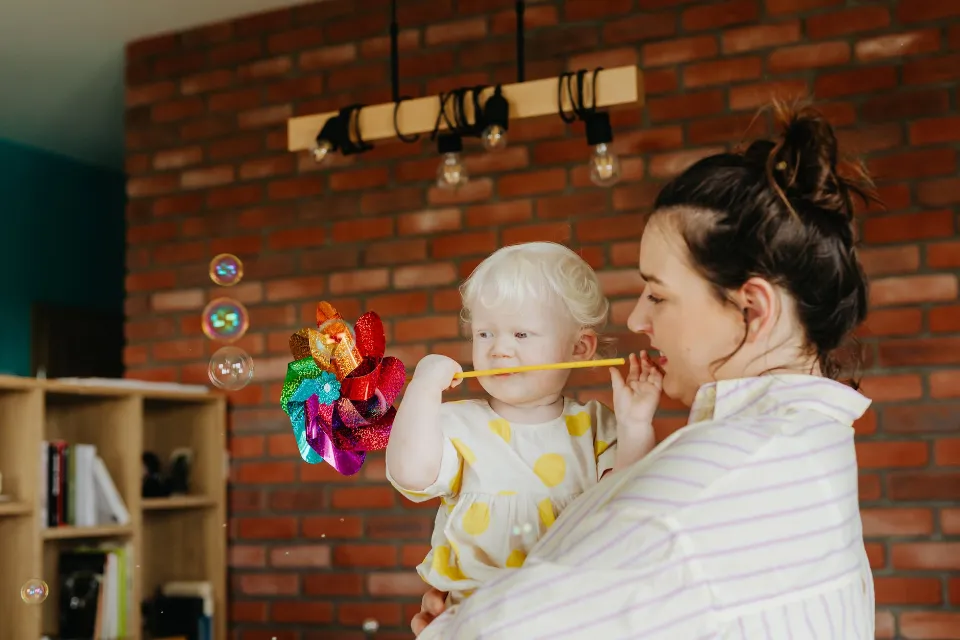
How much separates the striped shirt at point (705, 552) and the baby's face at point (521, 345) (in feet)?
1.08

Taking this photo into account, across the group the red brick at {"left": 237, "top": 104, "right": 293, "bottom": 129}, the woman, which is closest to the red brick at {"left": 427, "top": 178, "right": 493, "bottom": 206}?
the red brick at {"left": 237, "top": 104, "right": 293, "bottom": 129}

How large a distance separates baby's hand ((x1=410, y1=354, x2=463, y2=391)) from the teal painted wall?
3.88 metres

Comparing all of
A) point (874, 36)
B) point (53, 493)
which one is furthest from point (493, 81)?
point (53, 493)

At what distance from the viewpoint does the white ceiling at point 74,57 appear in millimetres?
3227

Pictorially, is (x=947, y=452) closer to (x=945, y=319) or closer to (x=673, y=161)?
(x=945, y=319)

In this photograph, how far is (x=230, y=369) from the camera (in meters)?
1.80

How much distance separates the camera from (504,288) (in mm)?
1172

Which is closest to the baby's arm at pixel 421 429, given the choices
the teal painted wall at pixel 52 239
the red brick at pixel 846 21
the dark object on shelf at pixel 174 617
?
the red brick at pixel 846 21

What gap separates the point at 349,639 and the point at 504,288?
6.66 feet

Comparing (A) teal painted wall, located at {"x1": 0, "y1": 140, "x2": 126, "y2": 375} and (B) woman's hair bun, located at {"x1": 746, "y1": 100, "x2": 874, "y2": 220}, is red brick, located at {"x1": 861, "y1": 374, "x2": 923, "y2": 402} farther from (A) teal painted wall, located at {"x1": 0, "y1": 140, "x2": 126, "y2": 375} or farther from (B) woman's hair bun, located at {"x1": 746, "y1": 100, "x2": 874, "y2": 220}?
(A) teal painted wall, located at {"x1": 0, "y1": 140, "x2": 126, "y2": 375}

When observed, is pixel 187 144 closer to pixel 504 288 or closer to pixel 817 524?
pixel 504 288

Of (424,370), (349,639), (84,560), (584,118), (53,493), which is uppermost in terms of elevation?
(584,118)

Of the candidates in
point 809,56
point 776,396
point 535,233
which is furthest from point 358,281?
point 776,396

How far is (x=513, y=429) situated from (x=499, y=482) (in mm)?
69
